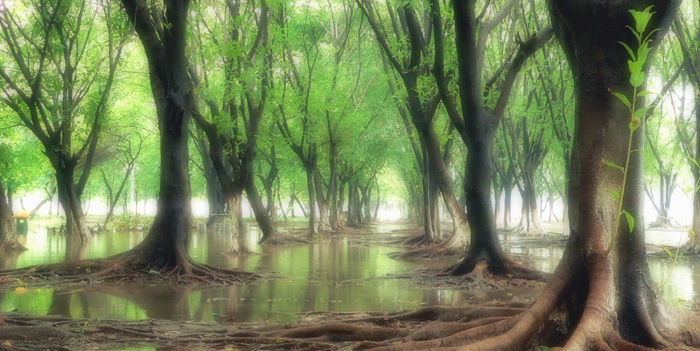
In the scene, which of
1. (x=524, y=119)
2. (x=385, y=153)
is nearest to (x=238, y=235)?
(x=524, y=119)

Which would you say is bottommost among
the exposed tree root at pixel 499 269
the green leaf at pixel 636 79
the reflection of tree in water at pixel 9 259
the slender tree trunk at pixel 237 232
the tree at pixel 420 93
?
the reflection of tree in water at pixel 9 259

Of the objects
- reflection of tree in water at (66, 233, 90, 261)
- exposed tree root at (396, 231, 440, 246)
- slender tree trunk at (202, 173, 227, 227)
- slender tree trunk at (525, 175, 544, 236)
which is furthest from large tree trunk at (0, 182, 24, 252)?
slender tree trunk at (525, 175, 544, 236)

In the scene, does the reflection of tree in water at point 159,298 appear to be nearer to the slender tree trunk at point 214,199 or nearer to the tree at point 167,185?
the tree at point 167,185

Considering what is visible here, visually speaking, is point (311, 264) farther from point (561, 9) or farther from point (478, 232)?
point (561, 9)

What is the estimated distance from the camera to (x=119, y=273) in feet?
38.2

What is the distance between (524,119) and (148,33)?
21453mm

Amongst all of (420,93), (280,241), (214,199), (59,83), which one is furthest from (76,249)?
(214,199)

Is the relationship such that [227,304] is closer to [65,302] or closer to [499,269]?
[65,302]

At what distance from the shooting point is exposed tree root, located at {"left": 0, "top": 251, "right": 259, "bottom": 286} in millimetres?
11398

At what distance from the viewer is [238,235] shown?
18.9 meters

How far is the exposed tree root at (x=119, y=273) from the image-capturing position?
11.4 m

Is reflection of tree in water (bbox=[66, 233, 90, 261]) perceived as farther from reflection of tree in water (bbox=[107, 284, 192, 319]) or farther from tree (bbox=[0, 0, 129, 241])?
reflection of tree in water (bbox=[107, 284, 192, 319])

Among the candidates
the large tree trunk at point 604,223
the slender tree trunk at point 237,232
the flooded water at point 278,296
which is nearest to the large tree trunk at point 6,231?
the flooded water at point 278,296

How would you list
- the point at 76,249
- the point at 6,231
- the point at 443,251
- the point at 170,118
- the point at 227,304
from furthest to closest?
the point at 76,249
the point at 6,231
the point at 443,251
the point at 170,118
the point at 227,304
